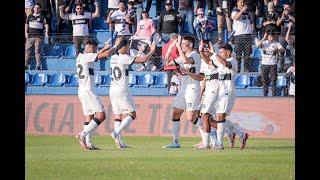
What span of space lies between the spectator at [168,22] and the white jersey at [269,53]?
1568 millimetres

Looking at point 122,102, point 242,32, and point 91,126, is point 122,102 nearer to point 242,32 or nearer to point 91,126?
point 91,126

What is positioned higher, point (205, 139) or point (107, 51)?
point (107, 51)

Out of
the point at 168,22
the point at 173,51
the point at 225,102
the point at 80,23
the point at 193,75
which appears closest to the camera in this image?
the point at 225,102

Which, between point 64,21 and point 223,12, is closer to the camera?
point 223,12

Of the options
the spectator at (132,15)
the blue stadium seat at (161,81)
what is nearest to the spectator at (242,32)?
the blue stadium seat at (161,81)

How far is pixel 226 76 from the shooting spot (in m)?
13.1

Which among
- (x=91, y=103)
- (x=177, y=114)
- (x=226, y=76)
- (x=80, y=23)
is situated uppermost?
(x=80, y=23)

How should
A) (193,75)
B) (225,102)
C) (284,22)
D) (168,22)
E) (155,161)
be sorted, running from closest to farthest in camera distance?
(155,161), (225,102), (193,75), (284,22), (168,22)

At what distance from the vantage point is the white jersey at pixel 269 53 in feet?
47.6

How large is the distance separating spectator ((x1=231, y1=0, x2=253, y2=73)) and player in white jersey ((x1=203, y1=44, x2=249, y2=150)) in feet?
4.06

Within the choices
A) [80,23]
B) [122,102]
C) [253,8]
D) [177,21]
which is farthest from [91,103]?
[253,8]

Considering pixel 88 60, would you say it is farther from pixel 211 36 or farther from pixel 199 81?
pixel 211 36

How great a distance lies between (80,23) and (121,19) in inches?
26.8
